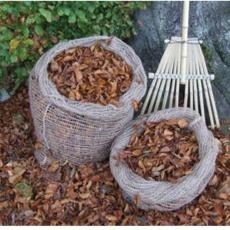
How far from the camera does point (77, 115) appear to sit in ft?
10.9

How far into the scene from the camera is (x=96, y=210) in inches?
136

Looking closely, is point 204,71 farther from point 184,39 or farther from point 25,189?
point 25,189

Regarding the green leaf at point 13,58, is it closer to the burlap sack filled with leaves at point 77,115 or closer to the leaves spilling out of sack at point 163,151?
the burlap sack filled with leaves at point 77,115

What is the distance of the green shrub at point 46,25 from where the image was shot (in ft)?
12.3

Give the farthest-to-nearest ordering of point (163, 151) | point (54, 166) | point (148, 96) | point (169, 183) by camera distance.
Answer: point (148, 96), point (54, 166), point (163, 151), point (169, 183)

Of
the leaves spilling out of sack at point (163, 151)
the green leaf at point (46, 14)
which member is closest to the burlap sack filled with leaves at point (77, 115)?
the leaves spilling out of sack at point (163, 151)

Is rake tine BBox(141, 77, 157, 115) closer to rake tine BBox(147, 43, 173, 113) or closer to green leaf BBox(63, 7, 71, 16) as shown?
rake tine BBox(147, 43, 173, 113)

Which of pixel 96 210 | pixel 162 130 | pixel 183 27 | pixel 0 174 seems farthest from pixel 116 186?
pixel 183 27

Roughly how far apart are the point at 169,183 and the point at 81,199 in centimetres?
61

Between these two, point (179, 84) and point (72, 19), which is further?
point (179, 84)

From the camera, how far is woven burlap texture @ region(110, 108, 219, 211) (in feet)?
10.5

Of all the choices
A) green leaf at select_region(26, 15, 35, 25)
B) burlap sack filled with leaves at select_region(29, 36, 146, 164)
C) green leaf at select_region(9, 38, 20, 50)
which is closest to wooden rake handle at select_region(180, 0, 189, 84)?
burlap sack filled with leaves at select_region(29, 36, 146, 164)

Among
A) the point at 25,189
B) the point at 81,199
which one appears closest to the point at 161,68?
the point at 81,199

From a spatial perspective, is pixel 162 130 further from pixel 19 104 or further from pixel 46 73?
pixel 19 104
